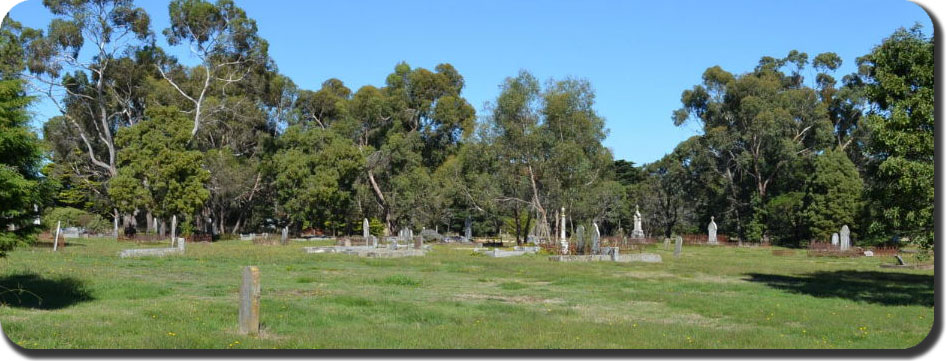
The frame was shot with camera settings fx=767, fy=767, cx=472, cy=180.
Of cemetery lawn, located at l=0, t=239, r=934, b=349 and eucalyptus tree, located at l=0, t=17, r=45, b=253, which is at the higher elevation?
eucalyptus tree, located at l=0, t=17, r=45, b=253

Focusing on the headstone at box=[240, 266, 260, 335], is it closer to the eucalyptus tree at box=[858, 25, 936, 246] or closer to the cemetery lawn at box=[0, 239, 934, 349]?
the cemetery lawn at box=[0, 239, 934, 349]

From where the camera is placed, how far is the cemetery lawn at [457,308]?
9641mm

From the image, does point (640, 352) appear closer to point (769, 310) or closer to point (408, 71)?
point (769, 310)

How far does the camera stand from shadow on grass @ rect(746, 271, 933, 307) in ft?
51.1

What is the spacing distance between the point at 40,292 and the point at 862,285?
18.0m

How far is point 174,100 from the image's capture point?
5612 cm

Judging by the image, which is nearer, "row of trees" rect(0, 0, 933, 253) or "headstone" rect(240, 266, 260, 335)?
"headstone" rect(240, 266, 260, 335)

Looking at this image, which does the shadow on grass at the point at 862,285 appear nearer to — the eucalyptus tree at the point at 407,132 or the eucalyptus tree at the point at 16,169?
the eucalyptus tree at the point at 16,169

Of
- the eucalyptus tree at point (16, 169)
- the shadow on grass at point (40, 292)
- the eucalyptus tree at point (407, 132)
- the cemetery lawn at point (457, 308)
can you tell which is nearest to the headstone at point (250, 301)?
the cemetery lawn at point (457, 308)

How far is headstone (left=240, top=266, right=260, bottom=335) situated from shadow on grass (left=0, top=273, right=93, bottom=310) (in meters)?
3.87

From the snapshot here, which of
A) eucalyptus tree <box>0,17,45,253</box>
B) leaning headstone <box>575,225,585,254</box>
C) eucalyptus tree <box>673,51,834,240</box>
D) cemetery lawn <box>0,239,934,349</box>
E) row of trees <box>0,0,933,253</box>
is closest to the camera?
cemetery lawn <box>0,239,934,349</box>

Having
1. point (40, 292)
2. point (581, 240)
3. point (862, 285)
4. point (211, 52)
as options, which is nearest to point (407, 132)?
point (211, 52)

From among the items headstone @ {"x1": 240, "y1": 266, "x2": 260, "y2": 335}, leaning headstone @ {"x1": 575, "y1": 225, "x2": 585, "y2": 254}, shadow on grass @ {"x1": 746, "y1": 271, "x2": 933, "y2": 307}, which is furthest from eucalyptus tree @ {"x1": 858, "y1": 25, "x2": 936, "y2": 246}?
leaning headstone @ {"x1": 575, "y1": 225, "x2": 585, "y2": 254}

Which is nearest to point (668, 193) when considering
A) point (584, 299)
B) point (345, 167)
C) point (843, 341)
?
point (345, 167)
